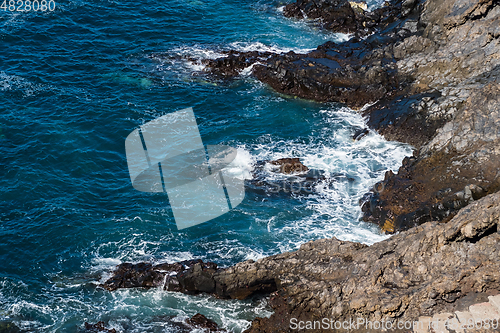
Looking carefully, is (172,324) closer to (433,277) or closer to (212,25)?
(433,277)

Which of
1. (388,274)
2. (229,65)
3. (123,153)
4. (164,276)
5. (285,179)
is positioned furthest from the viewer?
(229,65)

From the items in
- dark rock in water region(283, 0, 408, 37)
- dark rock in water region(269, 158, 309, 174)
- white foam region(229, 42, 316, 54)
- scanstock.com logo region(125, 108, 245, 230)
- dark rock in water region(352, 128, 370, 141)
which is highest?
dark rock in water region(283, 0, 408, 37)

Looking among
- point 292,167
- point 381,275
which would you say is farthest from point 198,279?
point 292,167

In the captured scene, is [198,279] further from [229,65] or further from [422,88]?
[229,65]

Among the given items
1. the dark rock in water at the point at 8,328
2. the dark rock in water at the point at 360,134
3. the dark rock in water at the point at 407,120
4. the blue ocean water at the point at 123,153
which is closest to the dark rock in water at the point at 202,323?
the blue ocean water at the point at 123,153

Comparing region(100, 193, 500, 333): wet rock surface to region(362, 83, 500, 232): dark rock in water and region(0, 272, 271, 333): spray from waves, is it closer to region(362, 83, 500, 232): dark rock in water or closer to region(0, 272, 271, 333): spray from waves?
region(0, 272, 271, 333): spray from waves

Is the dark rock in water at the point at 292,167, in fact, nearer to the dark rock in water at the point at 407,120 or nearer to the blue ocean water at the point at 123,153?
the blue ocean water at the point at 123,153

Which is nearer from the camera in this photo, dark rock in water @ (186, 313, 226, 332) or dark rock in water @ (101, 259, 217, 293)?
dark rock in water @ (186, 313, 226, 332)

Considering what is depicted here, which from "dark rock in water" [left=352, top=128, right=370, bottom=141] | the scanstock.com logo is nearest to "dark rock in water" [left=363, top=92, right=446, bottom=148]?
"dark rock in water" [left=352, top=128, right=370, bottom=141]

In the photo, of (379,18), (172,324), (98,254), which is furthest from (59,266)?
(379,18)
